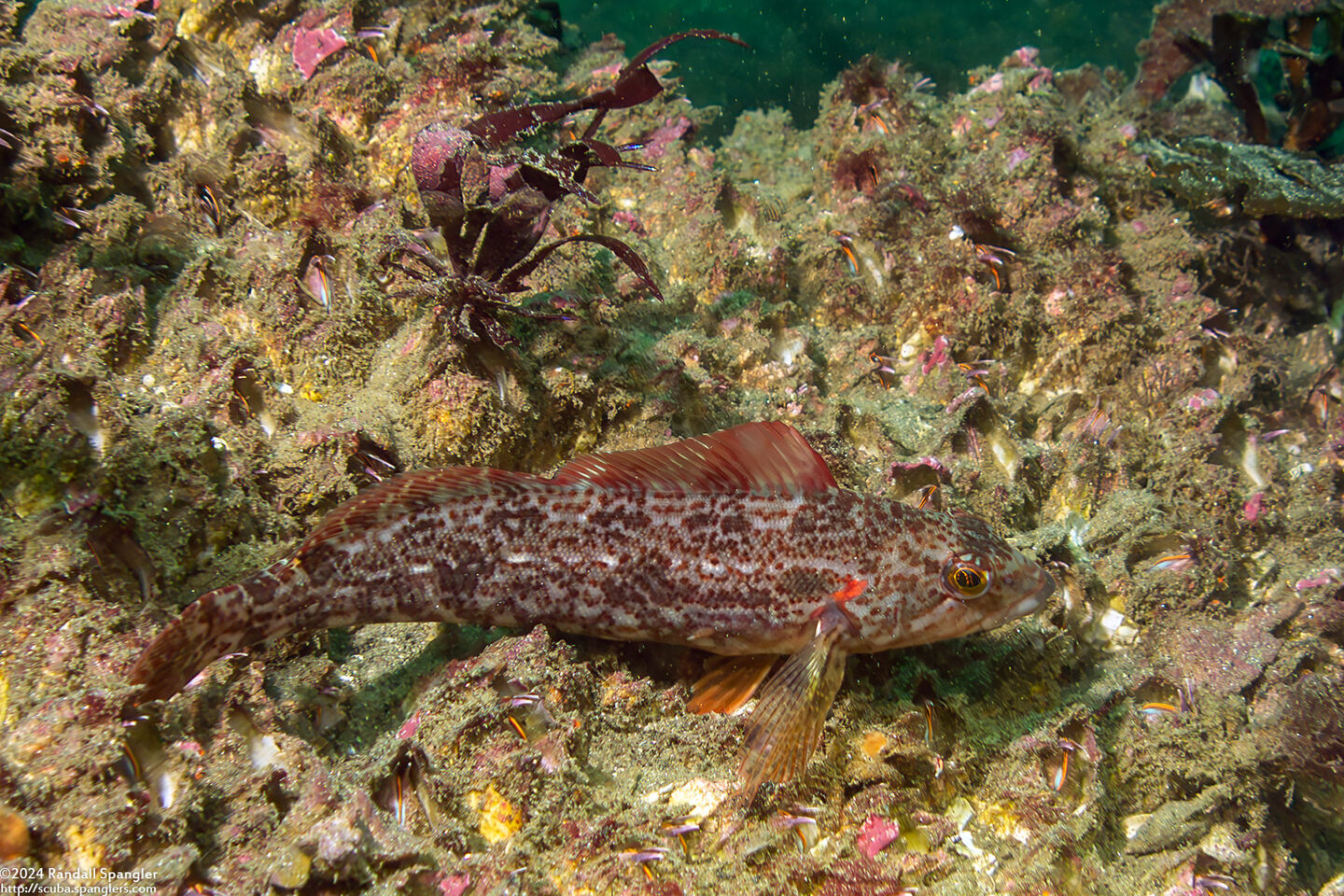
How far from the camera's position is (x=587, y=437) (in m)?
3.28

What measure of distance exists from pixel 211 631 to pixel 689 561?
1.77 metres

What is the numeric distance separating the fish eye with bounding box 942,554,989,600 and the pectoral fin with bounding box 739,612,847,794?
0.52 metres

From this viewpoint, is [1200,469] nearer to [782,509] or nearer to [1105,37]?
[782,509]

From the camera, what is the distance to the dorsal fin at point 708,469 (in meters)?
2.68

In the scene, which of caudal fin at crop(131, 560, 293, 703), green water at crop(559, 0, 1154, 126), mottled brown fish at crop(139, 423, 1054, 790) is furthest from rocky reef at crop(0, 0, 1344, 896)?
green water at crop(559, 0, 1154, 126)

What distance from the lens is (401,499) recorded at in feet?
8.53

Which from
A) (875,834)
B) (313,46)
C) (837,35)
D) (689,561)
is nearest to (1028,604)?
(875,834)

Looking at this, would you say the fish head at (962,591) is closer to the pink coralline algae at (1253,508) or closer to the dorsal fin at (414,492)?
the dorsal fin at (414,492)

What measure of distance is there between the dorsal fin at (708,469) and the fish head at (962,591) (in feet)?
1.91

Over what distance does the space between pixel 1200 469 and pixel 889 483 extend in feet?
7.46

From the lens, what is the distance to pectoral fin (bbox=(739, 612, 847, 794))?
2283mm

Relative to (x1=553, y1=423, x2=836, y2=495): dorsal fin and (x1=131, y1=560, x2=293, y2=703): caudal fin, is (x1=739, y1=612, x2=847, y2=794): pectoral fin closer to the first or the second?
(x1=553, y1=423, x2=836, y2=495): dorsal fin

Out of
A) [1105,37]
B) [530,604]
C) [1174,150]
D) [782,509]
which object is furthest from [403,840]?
[1105,37]

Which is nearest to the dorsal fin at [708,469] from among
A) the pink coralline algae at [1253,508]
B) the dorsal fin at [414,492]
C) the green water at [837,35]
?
the dorsal fin at [414,492]
